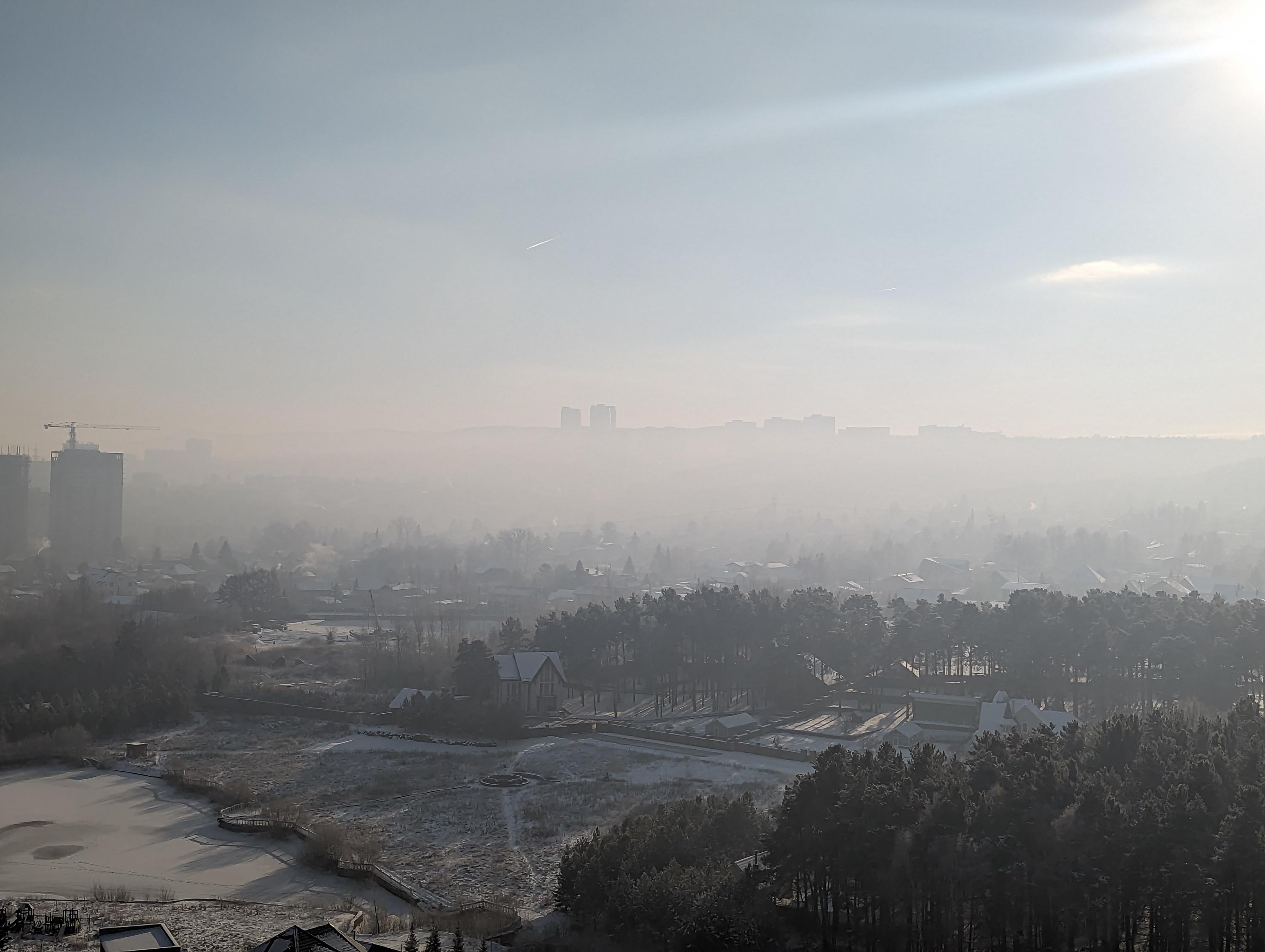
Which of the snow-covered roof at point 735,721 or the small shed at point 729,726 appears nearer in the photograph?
the small shed at point 729,726

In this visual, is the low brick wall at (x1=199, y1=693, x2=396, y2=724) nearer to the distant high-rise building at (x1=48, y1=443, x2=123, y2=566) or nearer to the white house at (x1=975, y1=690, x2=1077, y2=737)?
the white house at (x1=975, y1=690, x2=1077, y2=737)

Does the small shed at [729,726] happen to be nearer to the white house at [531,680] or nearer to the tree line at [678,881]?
the white house at [531,680]

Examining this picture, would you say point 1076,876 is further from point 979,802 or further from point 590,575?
point 590,575

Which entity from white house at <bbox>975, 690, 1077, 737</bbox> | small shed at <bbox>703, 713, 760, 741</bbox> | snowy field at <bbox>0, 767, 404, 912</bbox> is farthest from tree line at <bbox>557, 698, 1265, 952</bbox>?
small shed at <bbox>703, 713, 760, 741</bbox>

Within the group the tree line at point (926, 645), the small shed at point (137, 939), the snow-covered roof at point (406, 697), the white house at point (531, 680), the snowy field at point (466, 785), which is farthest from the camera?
Answer: the white house at point (531, 680)

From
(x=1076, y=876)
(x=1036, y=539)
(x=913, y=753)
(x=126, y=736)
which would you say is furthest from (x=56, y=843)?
(x=1036, y=539)

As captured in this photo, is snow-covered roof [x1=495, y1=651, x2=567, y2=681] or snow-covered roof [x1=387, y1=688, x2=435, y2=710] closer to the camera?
snow-covered roof [x1=387, y1=688, x2=435, y2=710]

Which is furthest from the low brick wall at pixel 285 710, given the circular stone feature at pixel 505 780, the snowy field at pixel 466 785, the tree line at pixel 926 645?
the circular stone feature at pixel 505 780
